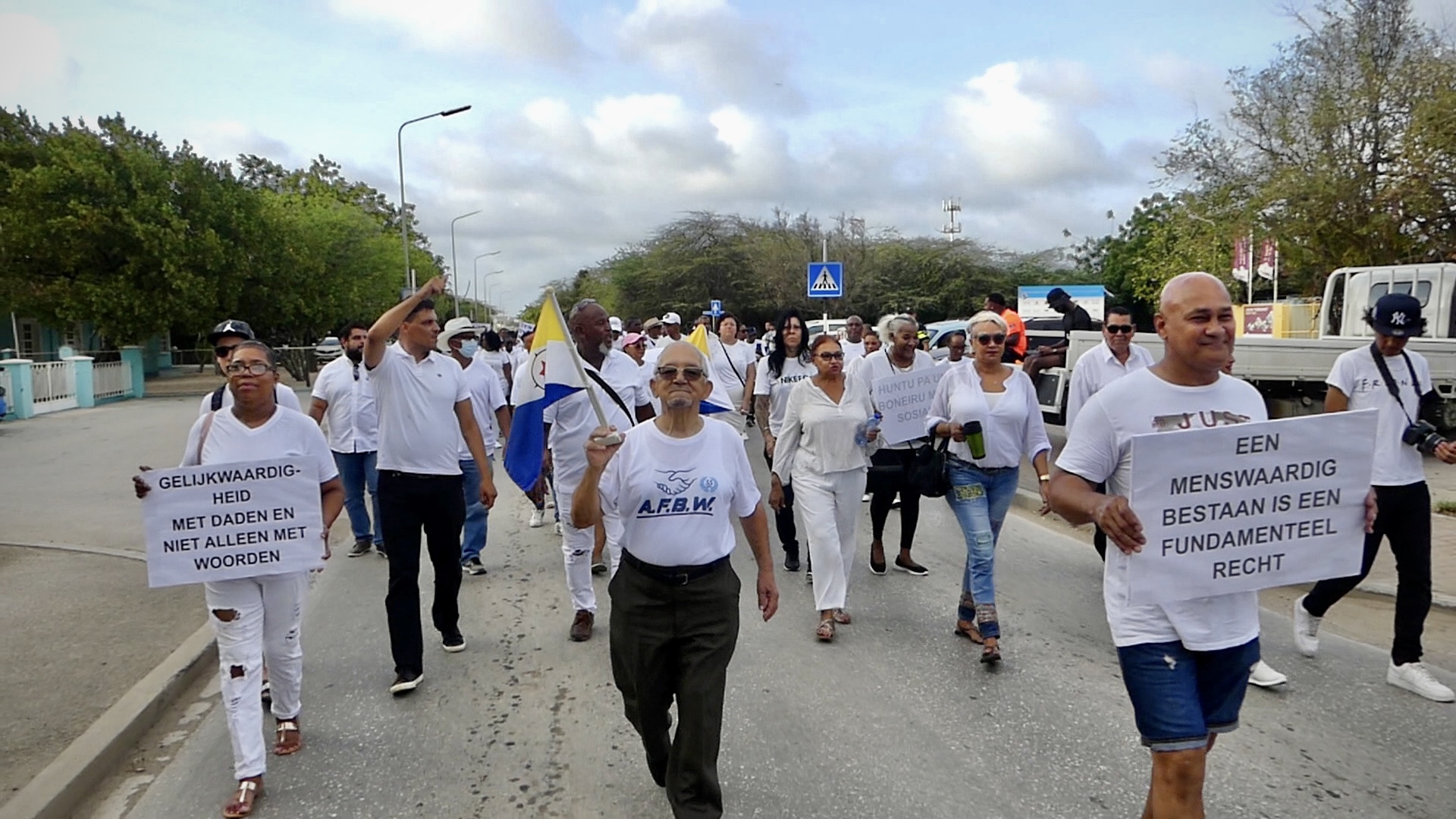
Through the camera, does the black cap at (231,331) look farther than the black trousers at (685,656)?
Yes

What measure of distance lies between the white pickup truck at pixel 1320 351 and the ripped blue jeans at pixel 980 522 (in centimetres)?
611

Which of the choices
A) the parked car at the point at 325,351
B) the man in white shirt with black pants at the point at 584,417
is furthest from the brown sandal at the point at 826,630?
the parked car at the point at 325,351

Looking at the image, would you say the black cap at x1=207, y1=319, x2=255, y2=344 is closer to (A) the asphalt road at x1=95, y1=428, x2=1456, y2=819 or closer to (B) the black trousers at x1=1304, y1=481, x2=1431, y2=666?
A: (A) the asphalt road at x1=95, y1=428, x2=1456, y2=819

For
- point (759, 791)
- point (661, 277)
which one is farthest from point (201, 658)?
point (661, 277)

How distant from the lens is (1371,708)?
4.60 m

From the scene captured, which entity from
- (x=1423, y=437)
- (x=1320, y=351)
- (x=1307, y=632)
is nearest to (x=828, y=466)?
(x=1307, y=632)

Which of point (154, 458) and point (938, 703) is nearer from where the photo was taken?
point (938, 703)

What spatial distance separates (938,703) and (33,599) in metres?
6.06

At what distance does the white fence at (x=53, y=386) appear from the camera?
71.4 ft

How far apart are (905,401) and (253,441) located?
160 inches

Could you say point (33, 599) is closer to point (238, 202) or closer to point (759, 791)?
point (759, 791)

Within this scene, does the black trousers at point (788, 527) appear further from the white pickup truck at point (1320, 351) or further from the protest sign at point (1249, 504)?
the white pickup truck at point (1320, 351)

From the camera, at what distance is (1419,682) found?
4734 millimetres

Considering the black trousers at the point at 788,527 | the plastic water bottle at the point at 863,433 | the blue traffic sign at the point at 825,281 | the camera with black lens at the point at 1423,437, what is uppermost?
the blue traffic sign at the point at 825,281
